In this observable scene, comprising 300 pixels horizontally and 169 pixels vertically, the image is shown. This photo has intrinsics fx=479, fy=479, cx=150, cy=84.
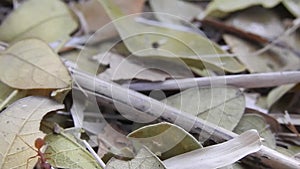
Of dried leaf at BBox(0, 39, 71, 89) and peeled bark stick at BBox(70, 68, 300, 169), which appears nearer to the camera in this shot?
peeled bark stick at BBox(70, 68, 300, 169)

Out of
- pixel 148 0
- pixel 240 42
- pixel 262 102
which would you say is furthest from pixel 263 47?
pixel 148 0

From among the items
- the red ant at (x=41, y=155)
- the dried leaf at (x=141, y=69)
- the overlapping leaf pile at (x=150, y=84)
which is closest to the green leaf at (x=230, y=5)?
the overlapping leaf pile at (x=150, y=84)

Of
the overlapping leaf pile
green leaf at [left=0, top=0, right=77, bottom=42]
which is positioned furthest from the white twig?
green leaf at [left=0, top=0, right=77, bottom=42]

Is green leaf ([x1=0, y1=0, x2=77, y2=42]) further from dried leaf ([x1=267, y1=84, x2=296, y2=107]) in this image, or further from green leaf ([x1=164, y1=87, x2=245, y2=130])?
dried leaf ([x1=267, y1=84, x2=296, y2=107])

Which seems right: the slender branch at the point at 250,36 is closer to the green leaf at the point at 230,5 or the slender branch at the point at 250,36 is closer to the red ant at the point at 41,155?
the green leaf at the point at 230,5

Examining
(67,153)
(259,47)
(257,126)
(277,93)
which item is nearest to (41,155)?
(67,153)

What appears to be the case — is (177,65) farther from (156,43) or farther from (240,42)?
(240,42)

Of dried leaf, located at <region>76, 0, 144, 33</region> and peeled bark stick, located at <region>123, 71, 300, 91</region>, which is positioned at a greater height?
dried leaf, located at <region>76, 0, 144, 33</region>
